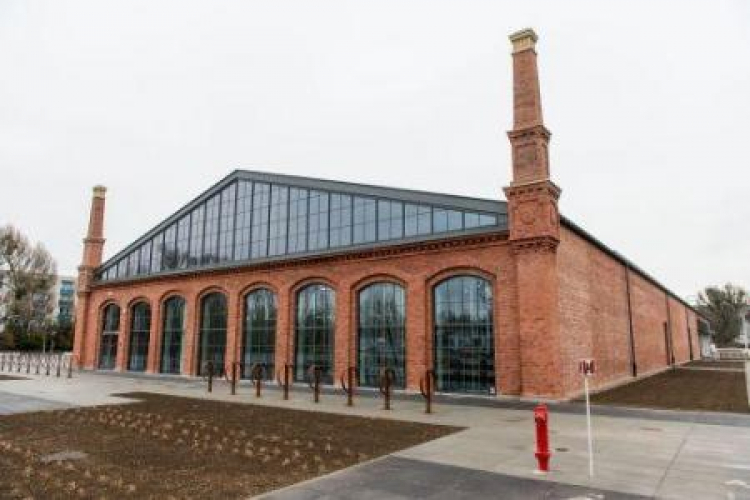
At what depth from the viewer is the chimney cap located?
1848 cm

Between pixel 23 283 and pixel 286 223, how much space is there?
4167cm

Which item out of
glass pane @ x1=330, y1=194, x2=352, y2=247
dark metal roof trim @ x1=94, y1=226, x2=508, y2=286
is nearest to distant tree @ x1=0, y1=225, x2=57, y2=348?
dark metal roof trim @ x1=94, y1=226, x2=508, y2=286

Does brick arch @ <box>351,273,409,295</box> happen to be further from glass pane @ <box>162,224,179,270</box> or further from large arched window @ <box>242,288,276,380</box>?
glass pane @ <box>162,224,179,270</box>

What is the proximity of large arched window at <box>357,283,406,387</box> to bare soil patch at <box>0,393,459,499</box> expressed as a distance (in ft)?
20.9

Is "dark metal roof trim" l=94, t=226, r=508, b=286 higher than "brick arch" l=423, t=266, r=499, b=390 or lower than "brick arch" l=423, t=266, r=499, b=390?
higher

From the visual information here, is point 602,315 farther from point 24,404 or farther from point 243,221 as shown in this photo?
point 24,404

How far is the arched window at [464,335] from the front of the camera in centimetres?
1789

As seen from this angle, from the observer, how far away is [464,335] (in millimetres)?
18484

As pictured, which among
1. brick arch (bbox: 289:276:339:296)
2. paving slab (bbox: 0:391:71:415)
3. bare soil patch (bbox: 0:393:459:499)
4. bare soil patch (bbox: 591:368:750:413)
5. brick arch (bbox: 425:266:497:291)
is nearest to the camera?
bare soil patch (bbox: 0:393:459:499)

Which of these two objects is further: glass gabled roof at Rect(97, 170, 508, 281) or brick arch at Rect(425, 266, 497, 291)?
glass gabled roof at Rect(97, 170, 508, 281)

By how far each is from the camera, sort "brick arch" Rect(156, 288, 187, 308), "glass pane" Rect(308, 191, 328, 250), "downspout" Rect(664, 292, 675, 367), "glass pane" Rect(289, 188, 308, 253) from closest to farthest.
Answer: "glass pane" Rect(308, 191, 328, 250) → "glass pane" Rect(289, 188, 308, 253) → "brick arch" Rect(156, 288, 187, 308) → "downspout" Rect(664, 292, 675, 367)

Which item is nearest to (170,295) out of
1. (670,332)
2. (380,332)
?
(380,332)

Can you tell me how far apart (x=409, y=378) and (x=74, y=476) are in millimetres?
13293

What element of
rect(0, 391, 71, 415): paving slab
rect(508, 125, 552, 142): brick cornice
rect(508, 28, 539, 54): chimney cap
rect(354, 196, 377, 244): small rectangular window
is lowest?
rect(0, 391, 71, 415): paving slab
